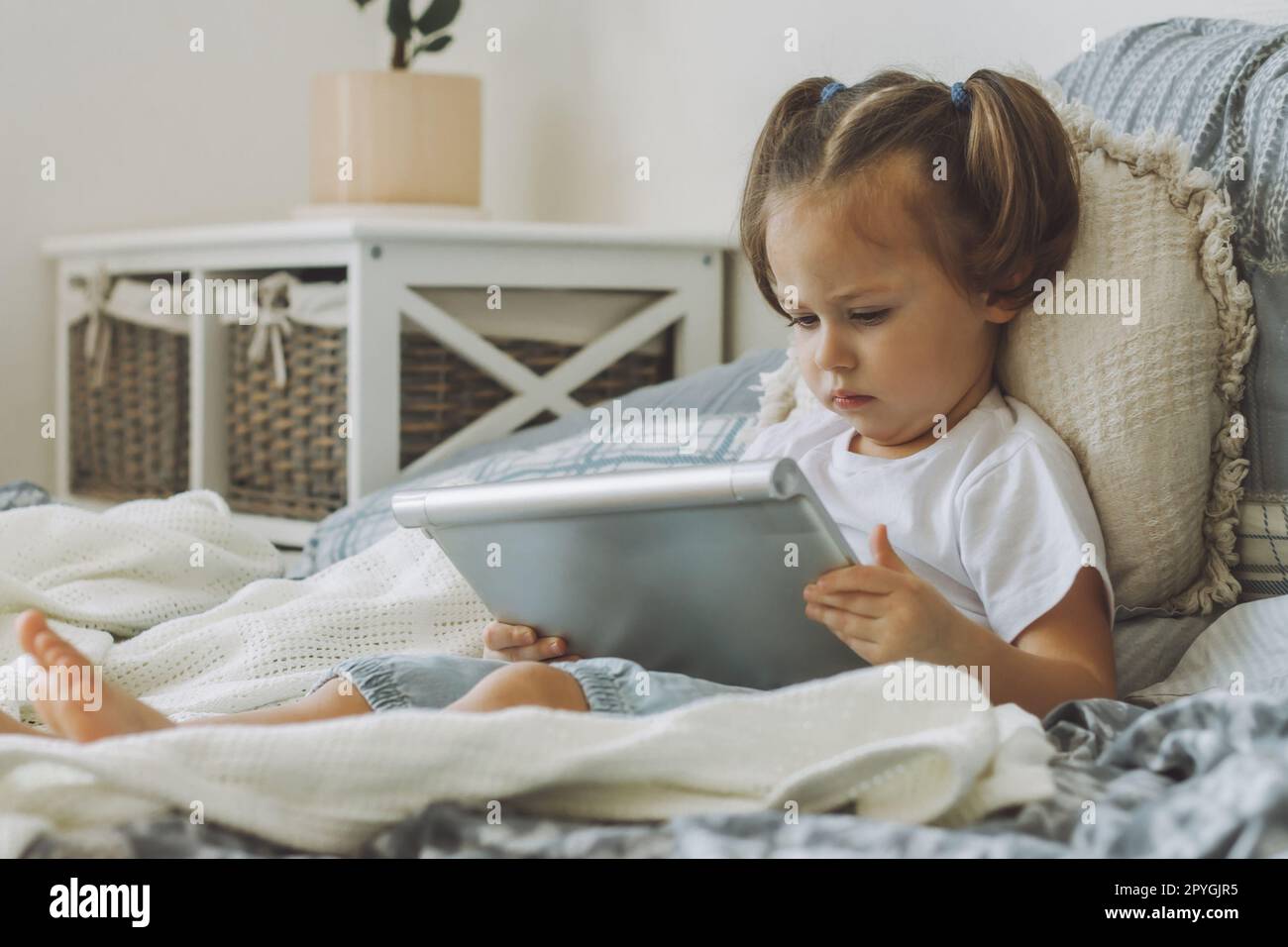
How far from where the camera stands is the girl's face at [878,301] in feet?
3.22

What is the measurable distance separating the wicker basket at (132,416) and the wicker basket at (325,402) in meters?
0.15

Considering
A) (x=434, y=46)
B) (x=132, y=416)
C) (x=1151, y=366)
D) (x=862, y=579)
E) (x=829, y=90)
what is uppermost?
(x=434, y=46)

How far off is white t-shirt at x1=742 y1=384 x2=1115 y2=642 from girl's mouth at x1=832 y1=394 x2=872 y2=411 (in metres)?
0.05

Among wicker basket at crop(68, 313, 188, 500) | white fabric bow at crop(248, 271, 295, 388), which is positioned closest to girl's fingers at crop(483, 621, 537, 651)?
white fabric bow at crop(248, 271, 295, 388)

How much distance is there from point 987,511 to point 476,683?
35 centimetres

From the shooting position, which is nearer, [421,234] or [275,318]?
[421,234]

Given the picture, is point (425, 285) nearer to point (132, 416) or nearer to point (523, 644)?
point (132, 416)

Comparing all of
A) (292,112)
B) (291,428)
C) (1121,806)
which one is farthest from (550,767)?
(292,112)

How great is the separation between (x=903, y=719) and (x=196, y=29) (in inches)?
85.4

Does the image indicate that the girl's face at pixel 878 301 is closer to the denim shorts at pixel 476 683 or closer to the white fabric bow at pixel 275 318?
the denim shorts at pixel 476 683

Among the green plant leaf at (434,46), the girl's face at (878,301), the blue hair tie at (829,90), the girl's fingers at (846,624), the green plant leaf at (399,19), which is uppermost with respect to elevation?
the green plant leaf at (399,19)

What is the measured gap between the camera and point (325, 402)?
184cm

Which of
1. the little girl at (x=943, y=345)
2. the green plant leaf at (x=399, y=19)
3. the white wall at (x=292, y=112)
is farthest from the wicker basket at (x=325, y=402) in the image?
the little girl at (x=943, y=345)

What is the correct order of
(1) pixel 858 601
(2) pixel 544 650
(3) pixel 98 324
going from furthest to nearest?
(3) pixel 98 324 < (2) pixel 544 650 < (1) pixel 858 601
